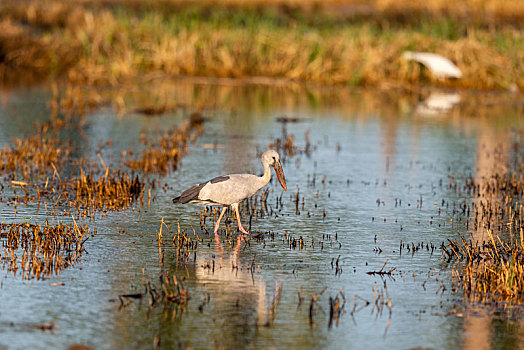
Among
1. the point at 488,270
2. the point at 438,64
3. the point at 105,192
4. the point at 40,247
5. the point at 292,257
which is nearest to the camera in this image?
the point at 488,270

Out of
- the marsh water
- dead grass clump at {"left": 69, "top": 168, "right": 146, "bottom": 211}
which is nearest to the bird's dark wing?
the marsh water

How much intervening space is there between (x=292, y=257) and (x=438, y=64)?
61.4ft

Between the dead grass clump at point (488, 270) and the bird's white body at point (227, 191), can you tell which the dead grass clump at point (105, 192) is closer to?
the bird's white body at point (227, 191)

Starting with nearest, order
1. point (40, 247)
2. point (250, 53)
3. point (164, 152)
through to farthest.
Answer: point (40, 247) → point (164, 152) → point (250, 53)

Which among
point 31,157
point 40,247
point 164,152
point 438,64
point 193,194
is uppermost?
point 438,64

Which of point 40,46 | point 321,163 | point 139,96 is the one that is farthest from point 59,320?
point 40,46

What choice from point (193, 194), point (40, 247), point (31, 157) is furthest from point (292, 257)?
point (31, 157)

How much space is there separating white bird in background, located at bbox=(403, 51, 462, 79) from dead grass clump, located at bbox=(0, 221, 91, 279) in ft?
61.4

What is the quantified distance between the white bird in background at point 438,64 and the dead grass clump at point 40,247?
18.7 meters

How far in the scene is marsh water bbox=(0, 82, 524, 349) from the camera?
731cm

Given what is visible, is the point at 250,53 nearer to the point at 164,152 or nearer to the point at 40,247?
the point at 164,152

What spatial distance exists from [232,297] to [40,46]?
2422 centimetres

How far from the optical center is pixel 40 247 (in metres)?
9.49

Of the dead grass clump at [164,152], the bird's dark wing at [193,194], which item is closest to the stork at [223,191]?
the bird's dark wing at [193,194]
